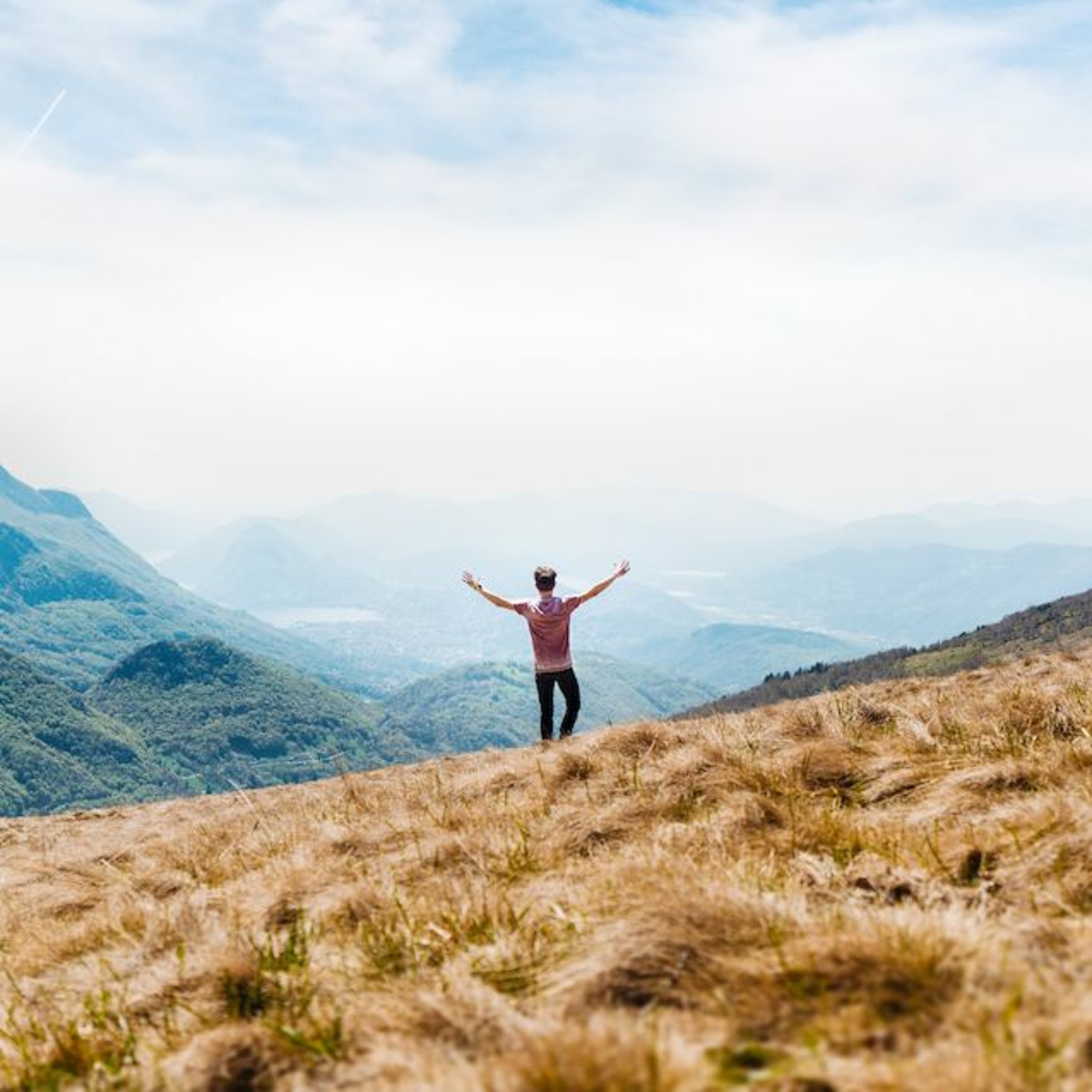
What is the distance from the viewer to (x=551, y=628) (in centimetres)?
1485

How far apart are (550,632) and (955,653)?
16010 centimetres

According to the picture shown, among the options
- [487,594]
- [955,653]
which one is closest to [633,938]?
[487,594]

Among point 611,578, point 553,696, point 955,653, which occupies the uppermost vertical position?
point 611,578

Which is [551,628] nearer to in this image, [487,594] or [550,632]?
[550,632]

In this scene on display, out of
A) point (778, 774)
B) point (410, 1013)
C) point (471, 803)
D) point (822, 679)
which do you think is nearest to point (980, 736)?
point (778, 774)

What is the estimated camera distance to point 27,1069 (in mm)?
4051

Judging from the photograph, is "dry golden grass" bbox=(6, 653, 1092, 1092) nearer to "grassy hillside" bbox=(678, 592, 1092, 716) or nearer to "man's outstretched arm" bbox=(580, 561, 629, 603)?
"man's outstretched arm" bbox=(580, 561, 629, 603)

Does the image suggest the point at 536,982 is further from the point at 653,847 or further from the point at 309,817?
the point at 309,817

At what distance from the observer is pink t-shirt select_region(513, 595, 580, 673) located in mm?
14836

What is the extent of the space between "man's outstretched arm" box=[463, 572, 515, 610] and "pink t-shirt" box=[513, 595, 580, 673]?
0.17 metres

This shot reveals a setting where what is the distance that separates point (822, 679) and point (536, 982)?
538ft

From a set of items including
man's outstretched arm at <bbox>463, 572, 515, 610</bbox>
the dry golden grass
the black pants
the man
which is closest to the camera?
the dry golden grass

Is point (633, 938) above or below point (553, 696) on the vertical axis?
below

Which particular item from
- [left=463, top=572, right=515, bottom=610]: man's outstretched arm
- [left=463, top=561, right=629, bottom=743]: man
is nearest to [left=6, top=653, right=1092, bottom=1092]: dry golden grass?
[left=463, top=572, right=515, bottom=610]: man's outstretched arm
